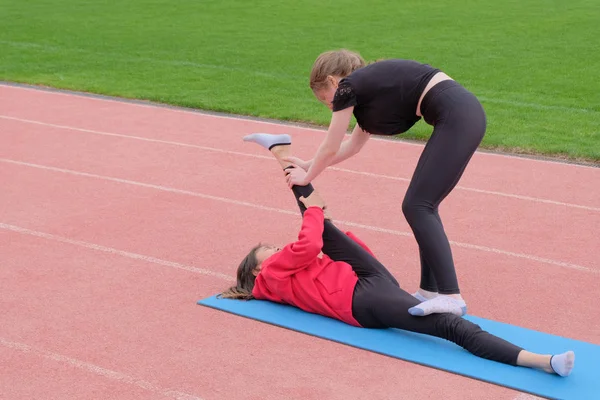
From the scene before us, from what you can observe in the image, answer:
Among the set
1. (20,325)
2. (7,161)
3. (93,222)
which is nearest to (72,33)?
(7,161)

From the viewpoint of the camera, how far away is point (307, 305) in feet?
17.3

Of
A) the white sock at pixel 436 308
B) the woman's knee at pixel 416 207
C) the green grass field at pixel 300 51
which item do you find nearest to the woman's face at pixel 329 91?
the woman's knee at pixel 416 207

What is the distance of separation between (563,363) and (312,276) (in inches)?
59.4

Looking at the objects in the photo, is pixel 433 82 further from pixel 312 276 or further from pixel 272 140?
pixel 312 276

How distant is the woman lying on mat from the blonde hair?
701 millimetres

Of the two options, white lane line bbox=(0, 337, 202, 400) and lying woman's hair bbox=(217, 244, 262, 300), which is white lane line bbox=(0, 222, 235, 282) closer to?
lying woman's hair bbox=(217, 244, 262, 300)

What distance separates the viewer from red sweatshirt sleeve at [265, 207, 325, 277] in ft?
16.6

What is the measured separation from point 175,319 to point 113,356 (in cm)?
58

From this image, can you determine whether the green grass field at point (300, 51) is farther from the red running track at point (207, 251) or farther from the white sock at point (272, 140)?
the white sock at point (272, 140)

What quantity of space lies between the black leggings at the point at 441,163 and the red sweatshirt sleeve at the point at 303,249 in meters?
0.54

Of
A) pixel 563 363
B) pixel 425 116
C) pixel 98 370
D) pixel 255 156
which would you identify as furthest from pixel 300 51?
pixel 563 363

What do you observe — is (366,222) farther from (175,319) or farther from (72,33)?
(72,33)

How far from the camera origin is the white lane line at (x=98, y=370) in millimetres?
4391

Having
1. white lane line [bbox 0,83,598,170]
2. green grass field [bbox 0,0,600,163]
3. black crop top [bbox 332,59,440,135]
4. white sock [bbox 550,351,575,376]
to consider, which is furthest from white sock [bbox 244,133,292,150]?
green grass field [bbox 0,0,600,163]
